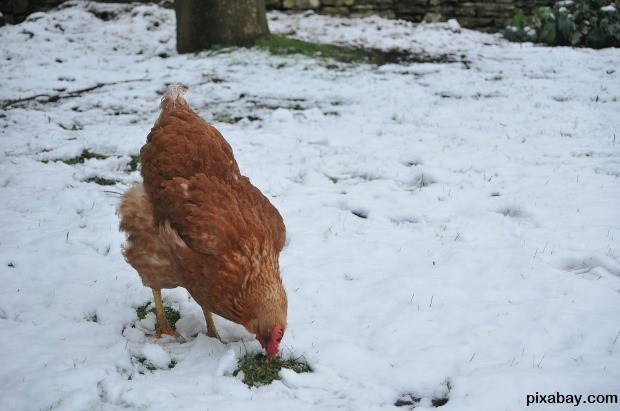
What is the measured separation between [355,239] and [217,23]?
6.59 metres

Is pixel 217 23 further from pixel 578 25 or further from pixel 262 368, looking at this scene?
pixel 262 368

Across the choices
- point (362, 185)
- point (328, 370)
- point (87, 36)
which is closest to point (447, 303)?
point (328, 370)

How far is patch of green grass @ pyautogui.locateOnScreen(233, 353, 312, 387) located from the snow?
60 mm

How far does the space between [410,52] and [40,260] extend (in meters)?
8.42

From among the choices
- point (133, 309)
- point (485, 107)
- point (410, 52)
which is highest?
point (410, 52)

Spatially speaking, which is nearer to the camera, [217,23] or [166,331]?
[166,331]

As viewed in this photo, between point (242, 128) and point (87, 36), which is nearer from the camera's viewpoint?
point (242, 128)

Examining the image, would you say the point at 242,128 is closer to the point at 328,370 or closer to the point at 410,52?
the point at 328,370

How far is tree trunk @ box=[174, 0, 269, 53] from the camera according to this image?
8.94 metres

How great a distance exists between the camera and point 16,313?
3109 mm

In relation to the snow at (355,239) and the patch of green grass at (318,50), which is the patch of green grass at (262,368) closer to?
the snow at (355,239)

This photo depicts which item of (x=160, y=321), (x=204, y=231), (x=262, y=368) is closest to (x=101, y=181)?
(x=160, y=321)

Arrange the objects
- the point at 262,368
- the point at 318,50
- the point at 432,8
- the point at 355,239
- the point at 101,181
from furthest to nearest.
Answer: the point at 432,8 → the point at 318,50 → the point at 101,181 → the point at 355,239 → the point at 262,368

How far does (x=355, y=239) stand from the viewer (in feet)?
13.7
